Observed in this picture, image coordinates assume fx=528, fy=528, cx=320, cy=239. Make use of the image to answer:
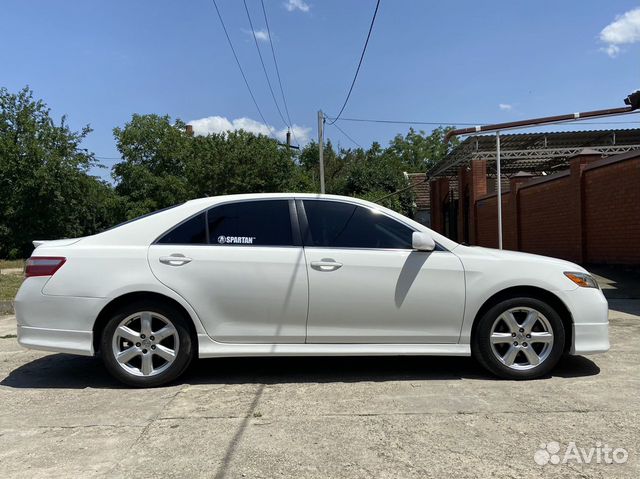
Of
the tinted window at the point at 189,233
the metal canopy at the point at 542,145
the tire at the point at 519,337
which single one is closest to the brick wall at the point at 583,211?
the metal canopy at the point at 542,145

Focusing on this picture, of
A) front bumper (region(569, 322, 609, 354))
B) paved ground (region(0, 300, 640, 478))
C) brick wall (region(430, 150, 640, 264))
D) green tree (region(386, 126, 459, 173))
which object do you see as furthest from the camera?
green tree (region(386, 126, 459, 173))

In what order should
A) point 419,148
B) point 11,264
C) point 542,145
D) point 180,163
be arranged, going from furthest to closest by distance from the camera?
1. point 419,148
2. point 180,163
3. point 11,264
4. point 542,145

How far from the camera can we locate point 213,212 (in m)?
4.80

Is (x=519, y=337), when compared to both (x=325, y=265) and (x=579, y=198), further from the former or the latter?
(x=579, y=198)

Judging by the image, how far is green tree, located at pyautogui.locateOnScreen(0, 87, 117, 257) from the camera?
2750 cm

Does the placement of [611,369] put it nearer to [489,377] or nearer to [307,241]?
[489,377]

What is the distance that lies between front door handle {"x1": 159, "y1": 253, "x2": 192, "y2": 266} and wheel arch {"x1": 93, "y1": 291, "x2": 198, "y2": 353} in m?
0.28

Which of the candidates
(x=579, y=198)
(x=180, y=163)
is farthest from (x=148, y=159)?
(x=579, y=198)

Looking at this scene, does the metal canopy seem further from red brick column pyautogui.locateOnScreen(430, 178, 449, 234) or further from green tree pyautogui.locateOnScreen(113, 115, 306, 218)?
green tree pyautogui.locateOnScreen(113, 115, 306, 218)

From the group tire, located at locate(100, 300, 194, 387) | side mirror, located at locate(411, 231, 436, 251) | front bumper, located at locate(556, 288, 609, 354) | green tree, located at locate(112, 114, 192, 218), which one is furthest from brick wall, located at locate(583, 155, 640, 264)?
green tree, located at locate(112, 114, 192, 218)

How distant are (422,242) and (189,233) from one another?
2.05 meters

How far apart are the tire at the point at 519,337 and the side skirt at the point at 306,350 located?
31 centimetres

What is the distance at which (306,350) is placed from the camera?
4.55 metres

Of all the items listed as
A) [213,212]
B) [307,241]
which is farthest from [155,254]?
[307,241]
